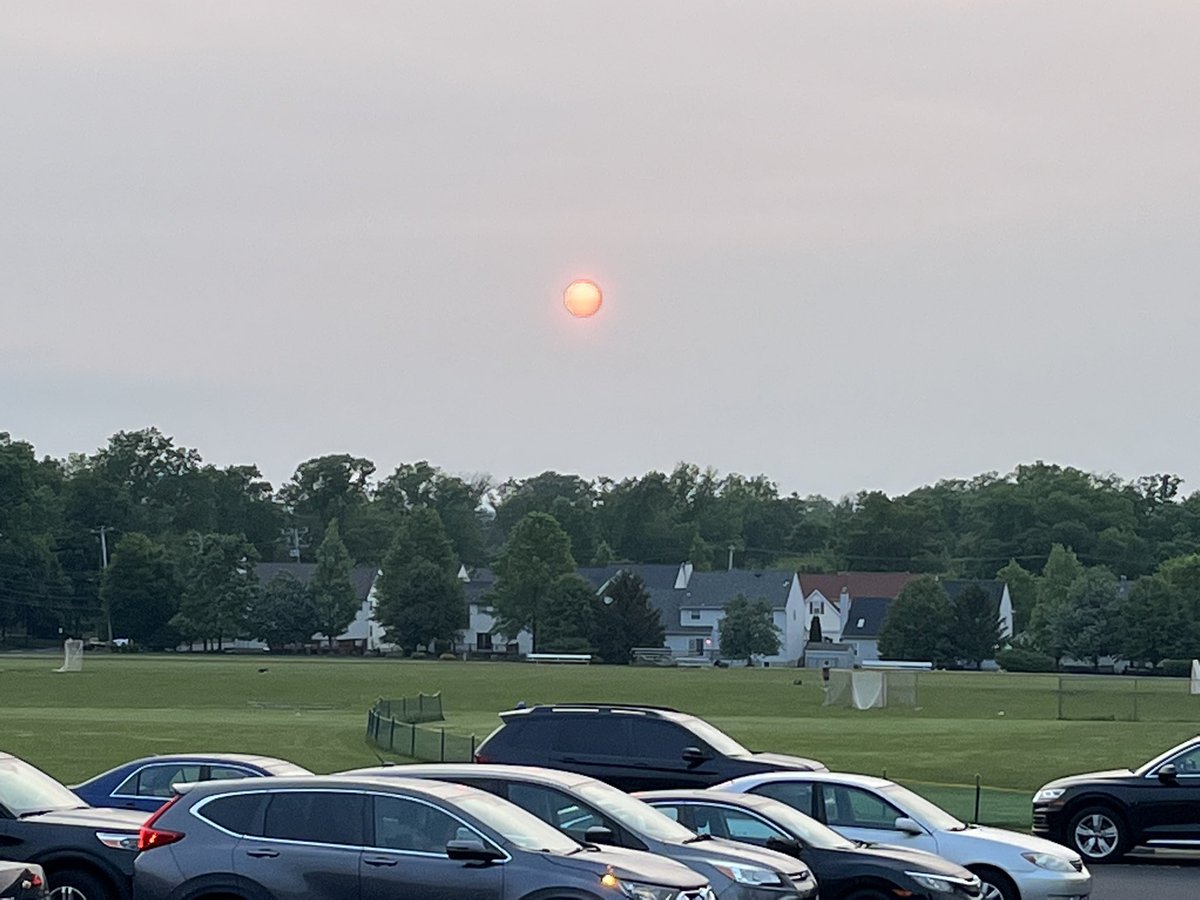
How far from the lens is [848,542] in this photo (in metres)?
184

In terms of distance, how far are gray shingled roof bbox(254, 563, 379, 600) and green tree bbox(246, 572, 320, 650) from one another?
15716 mm

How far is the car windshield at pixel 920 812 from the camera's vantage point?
18.6 m

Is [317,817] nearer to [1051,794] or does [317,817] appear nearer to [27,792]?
[27,792]

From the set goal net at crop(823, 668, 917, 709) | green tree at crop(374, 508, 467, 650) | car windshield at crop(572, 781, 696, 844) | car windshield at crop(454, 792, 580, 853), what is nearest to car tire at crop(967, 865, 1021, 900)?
car windshield at crop(572, 781, 696, 844)

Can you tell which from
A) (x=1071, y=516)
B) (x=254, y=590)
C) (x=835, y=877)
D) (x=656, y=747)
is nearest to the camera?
(x=835, y=877)

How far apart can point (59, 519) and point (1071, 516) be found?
3789 inches

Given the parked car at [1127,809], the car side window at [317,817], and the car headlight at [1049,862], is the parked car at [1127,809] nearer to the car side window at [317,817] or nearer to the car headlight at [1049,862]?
the car headlight at [1049,862]

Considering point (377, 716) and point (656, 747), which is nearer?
point (656, 747)

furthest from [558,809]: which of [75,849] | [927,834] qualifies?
[927,834]

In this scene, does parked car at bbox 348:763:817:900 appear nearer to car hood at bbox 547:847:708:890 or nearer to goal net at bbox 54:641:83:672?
car hood at bbox 547:847:708:890

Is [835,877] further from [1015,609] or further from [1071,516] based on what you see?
[1071,516]

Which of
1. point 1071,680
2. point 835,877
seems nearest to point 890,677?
point 1071,680

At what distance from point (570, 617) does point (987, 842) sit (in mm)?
115971

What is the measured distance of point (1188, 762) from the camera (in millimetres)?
24453
